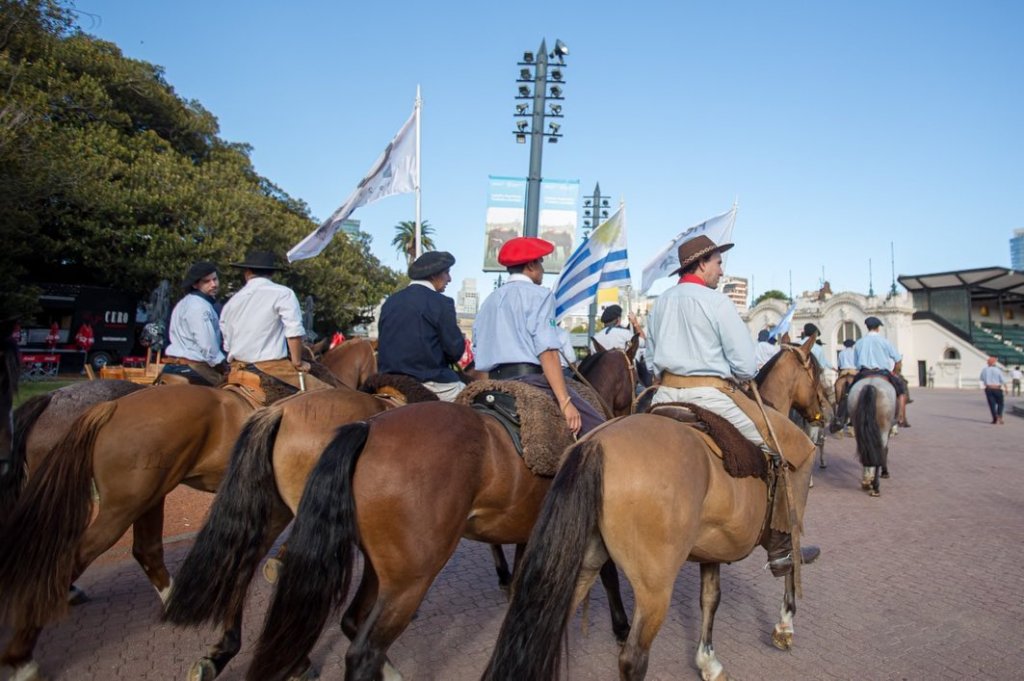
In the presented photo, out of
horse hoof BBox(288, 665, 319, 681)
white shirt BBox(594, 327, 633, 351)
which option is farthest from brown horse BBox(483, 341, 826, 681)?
white shirt BBox(594, 327, 633, 351)

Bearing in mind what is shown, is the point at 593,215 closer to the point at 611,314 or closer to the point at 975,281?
the point at 611,314

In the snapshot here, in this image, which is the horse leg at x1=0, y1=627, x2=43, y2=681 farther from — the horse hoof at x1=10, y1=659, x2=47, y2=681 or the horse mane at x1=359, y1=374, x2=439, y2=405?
the horse mane at x1=359, y1=374, x2=439, y2=405

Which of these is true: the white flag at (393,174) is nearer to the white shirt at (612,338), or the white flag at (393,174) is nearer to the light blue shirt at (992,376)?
the white shirt at (612,338)

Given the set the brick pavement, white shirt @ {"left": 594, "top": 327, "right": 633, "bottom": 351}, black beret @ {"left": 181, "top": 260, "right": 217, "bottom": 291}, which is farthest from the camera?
white shirt @ {"left": 594, "top": 327, "right": 633, "bottom": 351}

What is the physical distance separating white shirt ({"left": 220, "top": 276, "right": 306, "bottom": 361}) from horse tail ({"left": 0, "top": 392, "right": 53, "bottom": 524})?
1.41 metres

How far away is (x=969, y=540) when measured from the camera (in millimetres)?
7004

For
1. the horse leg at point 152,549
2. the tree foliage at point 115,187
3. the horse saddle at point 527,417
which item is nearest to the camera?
the horse saddle at point 527,417

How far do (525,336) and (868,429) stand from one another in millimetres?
7522

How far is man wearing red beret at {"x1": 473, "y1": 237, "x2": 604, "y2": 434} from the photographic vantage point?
158 inches

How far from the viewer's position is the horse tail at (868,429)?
31.0 feet

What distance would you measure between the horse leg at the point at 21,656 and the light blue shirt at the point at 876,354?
10775 millimetres

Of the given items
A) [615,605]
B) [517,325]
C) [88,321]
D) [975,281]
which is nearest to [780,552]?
[615,605]

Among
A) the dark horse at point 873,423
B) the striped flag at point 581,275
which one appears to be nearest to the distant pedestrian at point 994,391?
the dark horse at point 873,423

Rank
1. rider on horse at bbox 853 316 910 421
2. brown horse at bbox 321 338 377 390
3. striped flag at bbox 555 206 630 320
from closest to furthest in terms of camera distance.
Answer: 1. brown horse at bbox 321 338 377 390
2. striped flag at bbox 555 206 630 320
3. rider on horse at bbox 853 316 910 421
